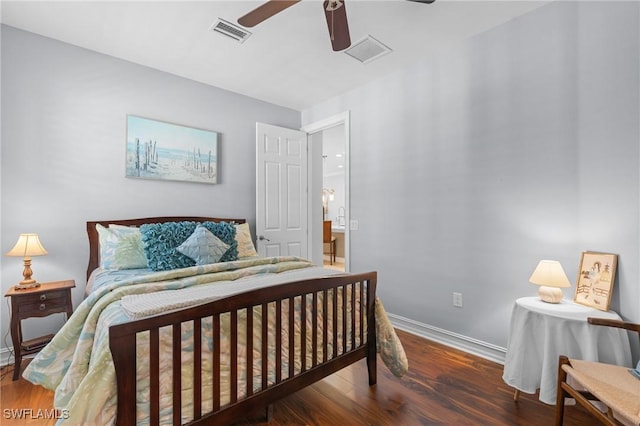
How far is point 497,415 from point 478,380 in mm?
380

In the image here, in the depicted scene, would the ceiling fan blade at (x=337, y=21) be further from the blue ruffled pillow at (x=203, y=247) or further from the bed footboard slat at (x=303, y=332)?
the blue ruffled pillow at (x=203, y=247)

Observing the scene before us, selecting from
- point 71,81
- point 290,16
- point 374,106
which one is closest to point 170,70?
point 71,81

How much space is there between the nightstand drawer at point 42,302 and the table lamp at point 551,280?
11.2 feet

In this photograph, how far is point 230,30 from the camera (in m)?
2.41

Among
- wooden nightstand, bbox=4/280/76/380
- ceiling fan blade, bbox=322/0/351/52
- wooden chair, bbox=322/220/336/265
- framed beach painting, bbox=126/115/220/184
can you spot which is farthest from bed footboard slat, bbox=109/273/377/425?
wooden chair, bbox=322/220/336/265

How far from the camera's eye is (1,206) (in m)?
2.33

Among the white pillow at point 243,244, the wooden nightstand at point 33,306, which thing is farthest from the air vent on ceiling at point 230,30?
the wooden nightstand at point 33,306

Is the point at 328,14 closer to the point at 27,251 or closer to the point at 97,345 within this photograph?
the point at 97,345

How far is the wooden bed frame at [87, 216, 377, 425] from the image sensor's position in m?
1.12

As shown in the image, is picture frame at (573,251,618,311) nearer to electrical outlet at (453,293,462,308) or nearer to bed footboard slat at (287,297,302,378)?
electrical outlet at (453,293,462,308)

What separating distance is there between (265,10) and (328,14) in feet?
1.36

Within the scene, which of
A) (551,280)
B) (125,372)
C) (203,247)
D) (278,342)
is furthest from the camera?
(203,247)

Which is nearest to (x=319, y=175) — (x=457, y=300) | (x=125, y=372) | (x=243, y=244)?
(x=243, y=244)

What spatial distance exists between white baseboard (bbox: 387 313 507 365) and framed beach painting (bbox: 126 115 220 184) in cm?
263
